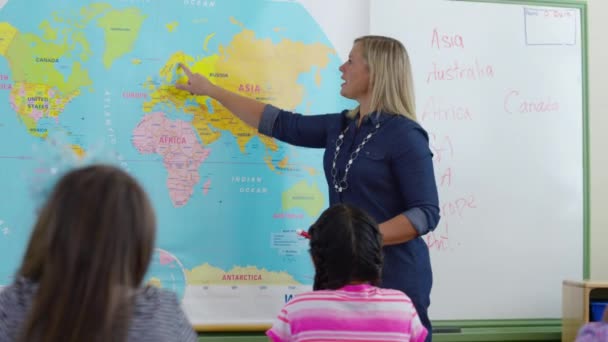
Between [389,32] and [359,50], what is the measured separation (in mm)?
520

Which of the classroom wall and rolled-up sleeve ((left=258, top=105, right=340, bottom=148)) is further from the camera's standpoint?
the classroom wall

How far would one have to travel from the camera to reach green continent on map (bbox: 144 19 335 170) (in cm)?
263

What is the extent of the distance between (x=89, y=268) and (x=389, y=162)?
4.25ft

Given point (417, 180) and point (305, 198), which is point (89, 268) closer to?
point (417, 180)

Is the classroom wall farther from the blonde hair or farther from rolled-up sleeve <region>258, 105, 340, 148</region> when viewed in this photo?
rolled-up sleeve <region>258, 105, 340, 148</region>

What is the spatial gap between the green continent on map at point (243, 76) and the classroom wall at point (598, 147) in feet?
3.93

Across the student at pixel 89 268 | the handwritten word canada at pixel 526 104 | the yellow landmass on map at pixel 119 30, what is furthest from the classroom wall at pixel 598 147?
the student at pixel 89 268

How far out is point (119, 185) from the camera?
3.79 ft

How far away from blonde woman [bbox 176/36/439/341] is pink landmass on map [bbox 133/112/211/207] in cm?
52

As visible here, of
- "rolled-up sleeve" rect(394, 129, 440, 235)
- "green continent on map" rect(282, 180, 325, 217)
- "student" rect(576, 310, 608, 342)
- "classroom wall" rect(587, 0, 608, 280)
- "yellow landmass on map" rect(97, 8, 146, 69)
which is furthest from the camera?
"classroom wall" rect(587, 0, 608, 280)

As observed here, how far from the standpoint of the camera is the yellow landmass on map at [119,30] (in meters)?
2.58

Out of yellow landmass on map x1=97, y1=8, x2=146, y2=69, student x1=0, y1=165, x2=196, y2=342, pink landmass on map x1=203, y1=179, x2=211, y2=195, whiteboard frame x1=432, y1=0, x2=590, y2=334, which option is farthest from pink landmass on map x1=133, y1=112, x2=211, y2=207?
student x1=0, y1=165, x2=196, y2=342

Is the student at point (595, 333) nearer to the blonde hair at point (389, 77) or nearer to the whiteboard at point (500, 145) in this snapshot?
the blonde hair at point (389, 77)

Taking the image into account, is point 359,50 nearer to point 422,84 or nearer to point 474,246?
point 422,84
